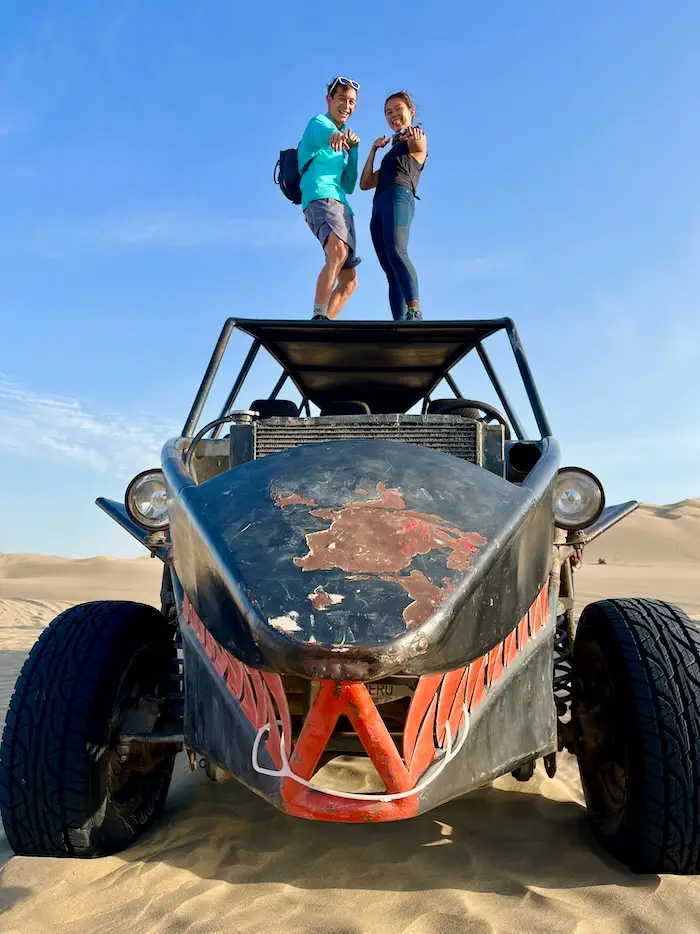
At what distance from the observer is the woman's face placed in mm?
4543

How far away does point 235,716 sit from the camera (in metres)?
1.88

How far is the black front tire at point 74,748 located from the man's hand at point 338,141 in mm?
3021

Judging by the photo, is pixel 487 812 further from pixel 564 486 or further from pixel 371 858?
pixel 564 486

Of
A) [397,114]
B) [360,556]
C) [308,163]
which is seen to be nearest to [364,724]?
[360,556]

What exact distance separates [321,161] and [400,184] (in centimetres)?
51

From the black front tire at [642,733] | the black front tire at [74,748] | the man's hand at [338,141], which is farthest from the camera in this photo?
the man's hand at [338,141]

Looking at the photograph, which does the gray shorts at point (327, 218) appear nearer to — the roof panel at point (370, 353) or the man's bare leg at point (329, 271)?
the man's bare leg at point (329, 271)

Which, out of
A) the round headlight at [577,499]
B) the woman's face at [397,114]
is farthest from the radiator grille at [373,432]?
the woman's face at [397,114]

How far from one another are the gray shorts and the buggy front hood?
247 centimetres

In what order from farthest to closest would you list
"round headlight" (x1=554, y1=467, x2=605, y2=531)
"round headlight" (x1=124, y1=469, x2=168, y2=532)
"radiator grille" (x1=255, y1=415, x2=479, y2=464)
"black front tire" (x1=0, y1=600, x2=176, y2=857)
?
1. "radiator grille" (x1=255, y1=415, x2=479, y2=464)
2. "round headlight" (x1=124, y1=469, x2=168, y2=532)
3. "round headlight" (x1=554, y1=467, x2=605, y2=531)
4. "black front tire" (x1=0, y1=600, x2=176, y2=857)

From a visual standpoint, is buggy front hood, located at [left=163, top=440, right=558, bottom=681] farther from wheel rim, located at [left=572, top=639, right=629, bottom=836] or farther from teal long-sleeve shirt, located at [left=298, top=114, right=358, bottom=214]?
teal long-sleeve shirt, located at [left=298, top=114, right=358, bottom=214]

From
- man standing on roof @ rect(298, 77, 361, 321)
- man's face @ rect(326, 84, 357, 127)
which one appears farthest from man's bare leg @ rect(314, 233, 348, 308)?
man's face @ rect(326, 84, 357, 127)

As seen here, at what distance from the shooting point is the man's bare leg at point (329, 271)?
14.4 ft

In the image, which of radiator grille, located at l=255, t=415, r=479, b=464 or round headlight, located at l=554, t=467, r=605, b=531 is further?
radiator grille, located at l=255, t=415, r=479, b=464
